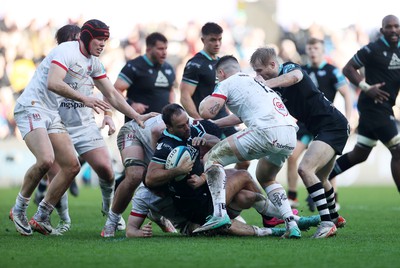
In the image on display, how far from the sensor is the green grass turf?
7.00 meters

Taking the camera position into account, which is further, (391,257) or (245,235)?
(245,235)

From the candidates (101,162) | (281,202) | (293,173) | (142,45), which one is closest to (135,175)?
(101,162)

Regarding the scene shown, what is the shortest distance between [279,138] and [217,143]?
69 centimetres

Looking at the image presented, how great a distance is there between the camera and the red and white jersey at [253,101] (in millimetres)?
8719

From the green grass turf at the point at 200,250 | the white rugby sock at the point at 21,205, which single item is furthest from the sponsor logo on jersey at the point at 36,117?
the green grass turf at the point at 200,250

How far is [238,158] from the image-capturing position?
8.85 meters

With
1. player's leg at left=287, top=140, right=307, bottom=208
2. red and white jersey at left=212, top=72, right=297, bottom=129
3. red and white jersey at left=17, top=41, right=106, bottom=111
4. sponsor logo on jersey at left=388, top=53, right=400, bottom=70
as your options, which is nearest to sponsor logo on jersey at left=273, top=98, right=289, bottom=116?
red and white jersey at left=212, top=72, right=297, bottom=129

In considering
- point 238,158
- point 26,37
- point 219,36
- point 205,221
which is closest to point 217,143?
point 238,158

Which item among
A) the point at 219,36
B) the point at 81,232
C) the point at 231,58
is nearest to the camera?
the point at 231,58

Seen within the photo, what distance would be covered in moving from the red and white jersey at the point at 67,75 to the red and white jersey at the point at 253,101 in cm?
178

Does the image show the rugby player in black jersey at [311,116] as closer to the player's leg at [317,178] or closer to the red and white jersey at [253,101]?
the player's leg at [317,178]

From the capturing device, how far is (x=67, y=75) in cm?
977

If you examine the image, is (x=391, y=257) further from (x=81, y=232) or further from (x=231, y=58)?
(x=81, y=232)

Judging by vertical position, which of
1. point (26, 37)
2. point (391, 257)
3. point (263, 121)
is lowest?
point (26, 37)
